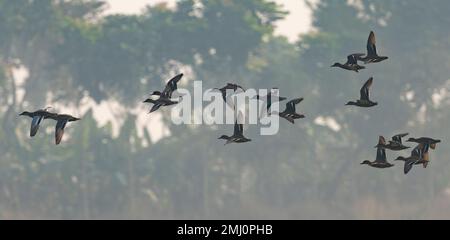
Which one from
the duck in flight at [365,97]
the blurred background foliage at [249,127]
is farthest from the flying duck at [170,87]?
the blurred background foliage at [249,127]

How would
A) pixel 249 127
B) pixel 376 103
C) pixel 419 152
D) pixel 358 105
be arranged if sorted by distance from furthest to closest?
1. pixel 249 127
2. pixel 419 152
3. pixel 358 105
4. pixel 376 103

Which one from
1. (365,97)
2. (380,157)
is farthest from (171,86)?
(380,157)

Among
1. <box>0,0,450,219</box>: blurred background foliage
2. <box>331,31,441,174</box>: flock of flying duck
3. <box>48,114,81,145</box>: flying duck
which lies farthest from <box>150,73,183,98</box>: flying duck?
<box>0,0,450,219</box>: blurred background foliage

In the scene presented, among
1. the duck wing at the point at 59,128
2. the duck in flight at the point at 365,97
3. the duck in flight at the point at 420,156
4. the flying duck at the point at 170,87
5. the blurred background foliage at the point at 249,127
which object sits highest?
the blurred background foliage at the point at 249,127

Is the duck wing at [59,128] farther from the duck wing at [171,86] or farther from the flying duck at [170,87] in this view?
the duck wing at [171,86]

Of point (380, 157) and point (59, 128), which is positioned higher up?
point (59, 128)

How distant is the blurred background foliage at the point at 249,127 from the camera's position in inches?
3334

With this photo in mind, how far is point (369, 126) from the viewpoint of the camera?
86.3 metres

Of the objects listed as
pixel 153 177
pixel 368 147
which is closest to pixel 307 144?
pixel 368 147

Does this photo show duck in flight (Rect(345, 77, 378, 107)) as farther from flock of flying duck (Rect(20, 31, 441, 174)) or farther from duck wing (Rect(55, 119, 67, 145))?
duck wing (Rect(55, 119, 67, 145))

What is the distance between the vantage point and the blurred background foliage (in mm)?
84688

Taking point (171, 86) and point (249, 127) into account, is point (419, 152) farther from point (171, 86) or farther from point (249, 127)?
point (249, 127)

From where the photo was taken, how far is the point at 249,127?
282 feet

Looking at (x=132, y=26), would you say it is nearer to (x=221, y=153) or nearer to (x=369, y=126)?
(x=221, y=153)
